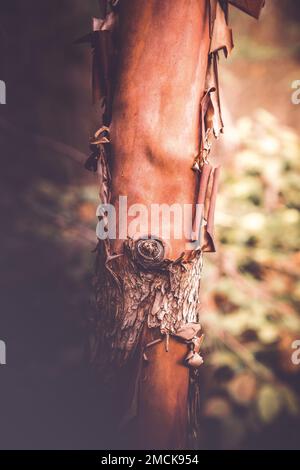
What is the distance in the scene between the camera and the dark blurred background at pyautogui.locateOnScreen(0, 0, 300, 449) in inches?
42.1

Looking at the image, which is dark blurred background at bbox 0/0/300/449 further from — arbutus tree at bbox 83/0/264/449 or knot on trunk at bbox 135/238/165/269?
knot on trunk at bbox 135/238/165/269

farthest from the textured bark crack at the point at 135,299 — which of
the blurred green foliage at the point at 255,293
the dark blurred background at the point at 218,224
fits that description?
the blurred green foliage at the point at 255,293

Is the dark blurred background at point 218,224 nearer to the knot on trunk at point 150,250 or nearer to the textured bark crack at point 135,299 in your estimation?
the textured bark crack at point 135,299

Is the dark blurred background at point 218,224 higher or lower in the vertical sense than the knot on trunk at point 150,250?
higher

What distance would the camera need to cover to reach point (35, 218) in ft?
3.95

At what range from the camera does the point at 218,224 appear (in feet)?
3.94

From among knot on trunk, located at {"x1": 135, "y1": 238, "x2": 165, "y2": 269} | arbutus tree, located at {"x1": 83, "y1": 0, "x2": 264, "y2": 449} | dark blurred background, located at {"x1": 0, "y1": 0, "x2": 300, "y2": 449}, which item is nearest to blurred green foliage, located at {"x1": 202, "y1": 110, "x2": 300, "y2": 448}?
dark blurred background, located at {"x1": 0, "y1": 0, "x2": 300, "y2": 449}

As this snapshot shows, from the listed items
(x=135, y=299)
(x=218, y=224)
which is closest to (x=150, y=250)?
(x=135, y=299)

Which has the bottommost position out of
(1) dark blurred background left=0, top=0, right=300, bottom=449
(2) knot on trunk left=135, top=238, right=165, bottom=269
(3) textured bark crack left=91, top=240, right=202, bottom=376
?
(3) textured bark crack left=91, top=240, right=202, bottom=376

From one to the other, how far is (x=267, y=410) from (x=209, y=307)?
31 centimetres

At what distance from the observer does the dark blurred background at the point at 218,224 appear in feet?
3.51

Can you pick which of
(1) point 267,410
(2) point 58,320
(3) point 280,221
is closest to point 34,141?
(2) point 58,320

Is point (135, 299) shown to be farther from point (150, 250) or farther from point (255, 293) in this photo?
point (255, 293)

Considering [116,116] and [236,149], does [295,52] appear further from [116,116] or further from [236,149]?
[116,116]
